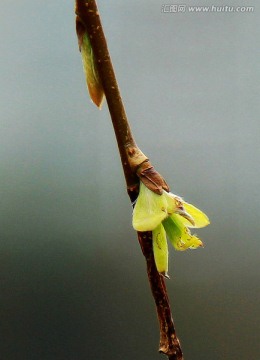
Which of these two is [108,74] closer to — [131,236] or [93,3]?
[93,3]

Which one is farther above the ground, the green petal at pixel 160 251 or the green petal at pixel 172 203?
the green petal at pixel 172 203

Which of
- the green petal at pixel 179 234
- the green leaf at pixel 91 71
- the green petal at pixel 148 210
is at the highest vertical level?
the green leaf at pixel 91 71

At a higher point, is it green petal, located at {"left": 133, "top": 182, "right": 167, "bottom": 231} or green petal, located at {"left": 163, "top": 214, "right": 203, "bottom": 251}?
green petal, located at {"left": 133, "top": 182, "right": 167, "bottom": 231}

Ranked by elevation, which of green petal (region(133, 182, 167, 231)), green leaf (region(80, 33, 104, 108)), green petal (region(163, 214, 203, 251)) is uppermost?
green leaf (region(80, 33, 104, 108))
